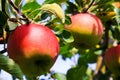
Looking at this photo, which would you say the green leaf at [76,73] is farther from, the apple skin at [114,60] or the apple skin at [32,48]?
the apple skin at [32,48]

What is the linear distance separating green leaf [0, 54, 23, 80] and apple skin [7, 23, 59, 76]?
0.03 m

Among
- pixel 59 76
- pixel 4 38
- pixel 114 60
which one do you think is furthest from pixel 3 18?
pixel 114 60

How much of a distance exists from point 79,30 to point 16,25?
452 millimetres

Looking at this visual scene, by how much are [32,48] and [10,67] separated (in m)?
0.11

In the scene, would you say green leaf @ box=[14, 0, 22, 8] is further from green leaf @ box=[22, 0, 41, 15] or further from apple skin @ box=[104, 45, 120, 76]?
apple skin @ box=[104, 45, 120, 76]

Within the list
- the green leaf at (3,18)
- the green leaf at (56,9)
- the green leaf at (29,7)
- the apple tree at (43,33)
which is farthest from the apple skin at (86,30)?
the green leaf at (3,18)

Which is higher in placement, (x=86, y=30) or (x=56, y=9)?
(x=56, y=9)

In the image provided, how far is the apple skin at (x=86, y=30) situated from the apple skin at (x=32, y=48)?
15.7 inches

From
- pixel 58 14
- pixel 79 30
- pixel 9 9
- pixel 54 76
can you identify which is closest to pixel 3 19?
pixel 9 9

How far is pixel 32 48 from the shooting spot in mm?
1485

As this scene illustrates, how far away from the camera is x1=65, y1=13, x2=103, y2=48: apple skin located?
6.27 ft

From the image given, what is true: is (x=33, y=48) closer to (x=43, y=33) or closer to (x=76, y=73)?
(x=43, y=33)

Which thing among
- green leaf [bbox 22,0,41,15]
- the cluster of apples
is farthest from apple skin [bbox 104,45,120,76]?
the cluster of apples

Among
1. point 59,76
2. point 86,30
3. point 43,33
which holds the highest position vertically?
point 43,33
